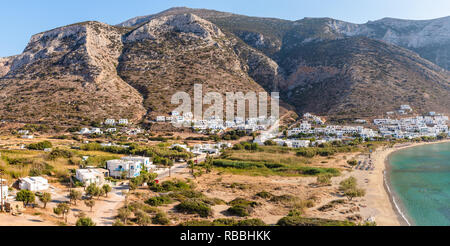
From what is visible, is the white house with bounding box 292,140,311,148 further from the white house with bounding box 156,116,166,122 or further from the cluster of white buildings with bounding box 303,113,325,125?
the white house with bounding box 156,116,166,122

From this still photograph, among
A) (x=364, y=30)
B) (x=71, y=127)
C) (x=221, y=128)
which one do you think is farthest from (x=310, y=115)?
(x=364, y=30)

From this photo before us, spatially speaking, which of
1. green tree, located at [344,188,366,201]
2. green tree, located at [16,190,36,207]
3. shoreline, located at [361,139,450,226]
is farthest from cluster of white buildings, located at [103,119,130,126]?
green tree, located at [344,188,366,201]

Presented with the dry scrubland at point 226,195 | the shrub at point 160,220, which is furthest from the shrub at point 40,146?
the shrub at point 160,220

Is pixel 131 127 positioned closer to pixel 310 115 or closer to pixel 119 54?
A: pixel 119 54

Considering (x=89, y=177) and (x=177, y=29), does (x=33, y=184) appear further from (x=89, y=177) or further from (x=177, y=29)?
(x=177, y=29)

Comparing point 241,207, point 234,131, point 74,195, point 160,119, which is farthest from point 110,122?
point 241,207

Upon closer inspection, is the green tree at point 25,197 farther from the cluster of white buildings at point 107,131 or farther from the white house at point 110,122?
the white house at point 110,122
